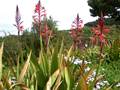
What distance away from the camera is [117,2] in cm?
4009

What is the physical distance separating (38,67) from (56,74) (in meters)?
0.40

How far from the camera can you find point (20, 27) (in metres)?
6.06

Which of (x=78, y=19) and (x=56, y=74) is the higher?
(x=78, y=19)

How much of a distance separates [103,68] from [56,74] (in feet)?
17.0

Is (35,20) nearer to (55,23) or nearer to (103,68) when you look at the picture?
(103,68)

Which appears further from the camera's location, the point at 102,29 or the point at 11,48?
the point at 11,48

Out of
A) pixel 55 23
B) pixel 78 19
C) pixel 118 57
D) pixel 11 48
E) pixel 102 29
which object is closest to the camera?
pixel 102 29

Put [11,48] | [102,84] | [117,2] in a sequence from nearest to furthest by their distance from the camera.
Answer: [102,84] < [11,48] < [117,2]

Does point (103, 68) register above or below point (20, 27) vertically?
below

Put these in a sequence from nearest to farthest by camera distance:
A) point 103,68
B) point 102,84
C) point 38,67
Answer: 1. point 38,67
2. point 102,84
3. point 103,68

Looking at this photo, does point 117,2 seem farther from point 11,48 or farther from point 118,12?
point 11,48

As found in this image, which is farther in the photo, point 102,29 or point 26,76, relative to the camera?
point 26,76

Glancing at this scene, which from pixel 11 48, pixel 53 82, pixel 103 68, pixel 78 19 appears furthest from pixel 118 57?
pixel 53 82

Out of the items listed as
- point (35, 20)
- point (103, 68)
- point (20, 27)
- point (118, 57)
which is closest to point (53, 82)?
point (20, 27)
